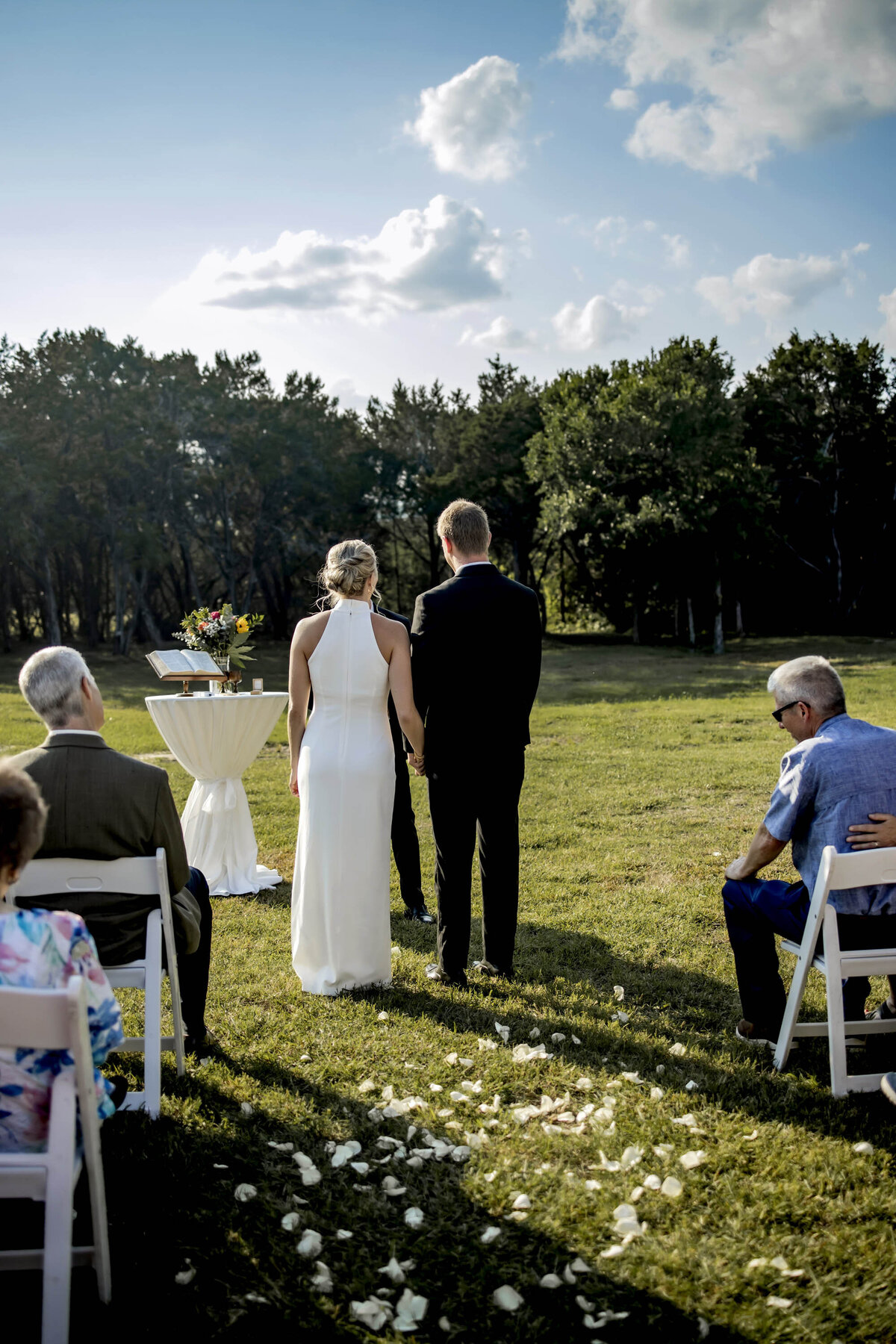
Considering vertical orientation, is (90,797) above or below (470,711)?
below

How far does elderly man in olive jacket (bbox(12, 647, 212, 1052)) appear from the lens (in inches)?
129

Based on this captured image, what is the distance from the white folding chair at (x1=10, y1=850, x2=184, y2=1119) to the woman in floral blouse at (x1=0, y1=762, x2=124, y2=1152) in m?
0.88

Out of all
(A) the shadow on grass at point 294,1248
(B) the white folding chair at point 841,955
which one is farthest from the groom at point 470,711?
(B) the white folding chair at point 841,955

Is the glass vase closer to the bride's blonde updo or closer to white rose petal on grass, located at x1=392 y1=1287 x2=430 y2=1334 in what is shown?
the bride's blonde updo

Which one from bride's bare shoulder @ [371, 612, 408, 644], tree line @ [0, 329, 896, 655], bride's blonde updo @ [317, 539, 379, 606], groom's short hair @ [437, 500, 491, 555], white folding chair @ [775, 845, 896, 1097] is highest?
tree line @ [0, 329, 896, 655]

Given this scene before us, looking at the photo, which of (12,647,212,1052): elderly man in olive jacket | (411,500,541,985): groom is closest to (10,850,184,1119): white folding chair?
(12,647,212,1052): elderly man in olive jacket

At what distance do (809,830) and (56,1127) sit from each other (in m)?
2.88

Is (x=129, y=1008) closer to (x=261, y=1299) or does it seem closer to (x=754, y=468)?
(x=261, y=1299)

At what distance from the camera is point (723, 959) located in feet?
16.8

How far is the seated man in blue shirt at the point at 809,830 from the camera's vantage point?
354 cm

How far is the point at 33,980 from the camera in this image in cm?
229

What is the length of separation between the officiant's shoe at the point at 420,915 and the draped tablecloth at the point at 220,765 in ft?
3.96

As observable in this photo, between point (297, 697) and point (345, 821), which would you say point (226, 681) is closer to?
point (297, 697)

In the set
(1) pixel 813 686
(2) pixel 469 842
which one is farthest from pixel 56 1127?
(1) pixel 813 686
